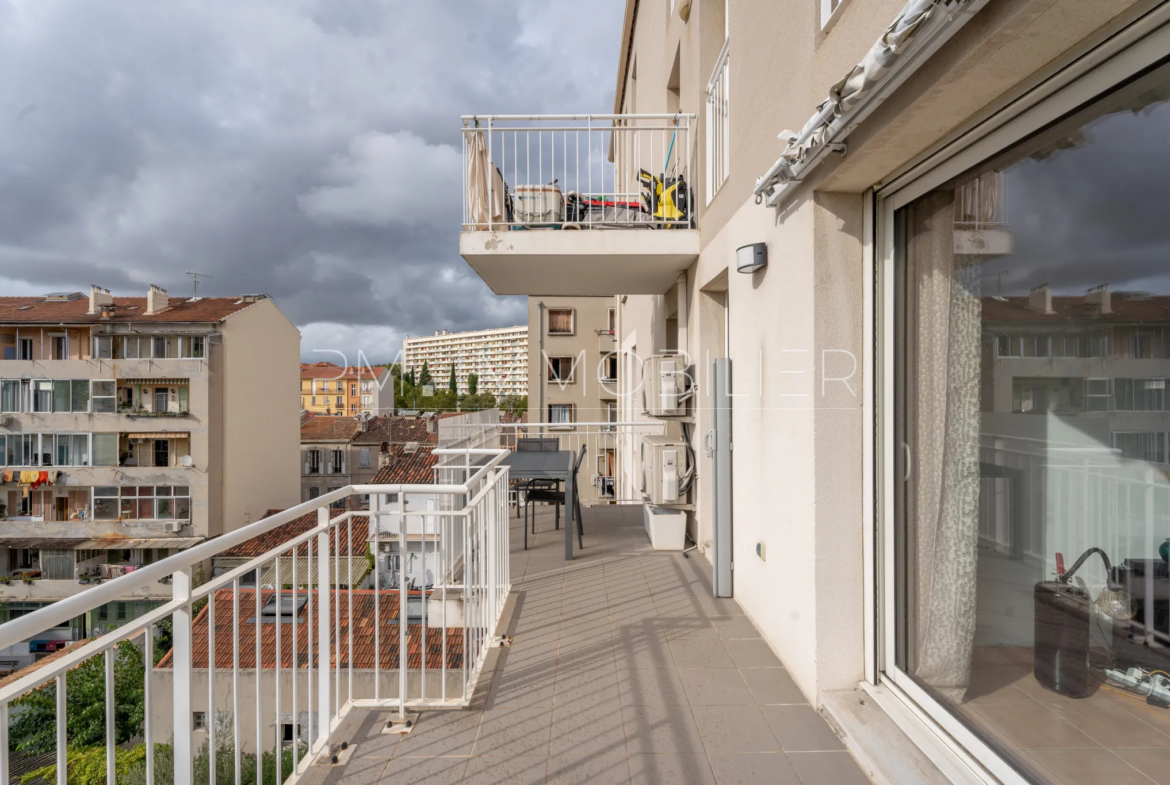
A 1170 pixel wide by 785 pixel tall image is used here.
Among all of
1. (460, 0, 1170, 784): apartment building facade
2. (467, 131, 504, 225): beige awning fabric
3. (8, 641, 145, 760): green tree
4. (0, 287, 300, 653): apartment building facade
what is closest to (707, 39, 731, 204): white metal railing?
(460, 0, 1170, 784): apartment building facade

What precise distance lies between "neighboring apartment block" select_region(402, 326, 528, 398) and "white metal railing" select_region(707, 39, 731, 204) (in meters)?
36.9

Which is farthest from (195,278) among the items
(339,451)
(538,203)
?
(538,203)

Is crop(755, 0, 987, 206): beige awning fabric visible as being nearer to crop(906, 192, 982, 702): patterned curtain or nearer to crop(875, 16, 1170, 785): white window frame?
crop(875, 16, 1170, 785): white window frame

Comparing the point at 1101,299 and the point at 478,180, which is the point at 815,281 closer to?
the point at 1101,299

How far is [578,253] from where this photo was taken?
5590 millimetres

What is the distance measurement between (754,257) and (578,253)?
2445 millimetres

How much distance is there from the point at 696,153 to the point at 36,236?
391 ft

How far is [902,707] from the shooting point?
2.43 m

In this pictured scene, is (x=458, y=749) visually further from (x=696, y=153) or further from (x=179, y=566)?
(x=696, y=153)

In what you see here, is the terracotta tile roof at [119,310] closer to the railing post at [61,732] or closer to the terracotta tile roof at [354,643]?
the terracotta tile roof at [354,643]

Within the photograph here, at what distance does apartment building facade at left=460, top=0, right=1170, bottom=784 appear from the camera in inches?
58.1

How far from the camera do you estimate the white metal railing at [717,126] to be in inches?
192

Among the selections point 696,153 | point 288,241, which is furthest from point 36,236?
point 696,153

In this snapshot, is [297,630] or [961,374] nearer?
[961,374]
